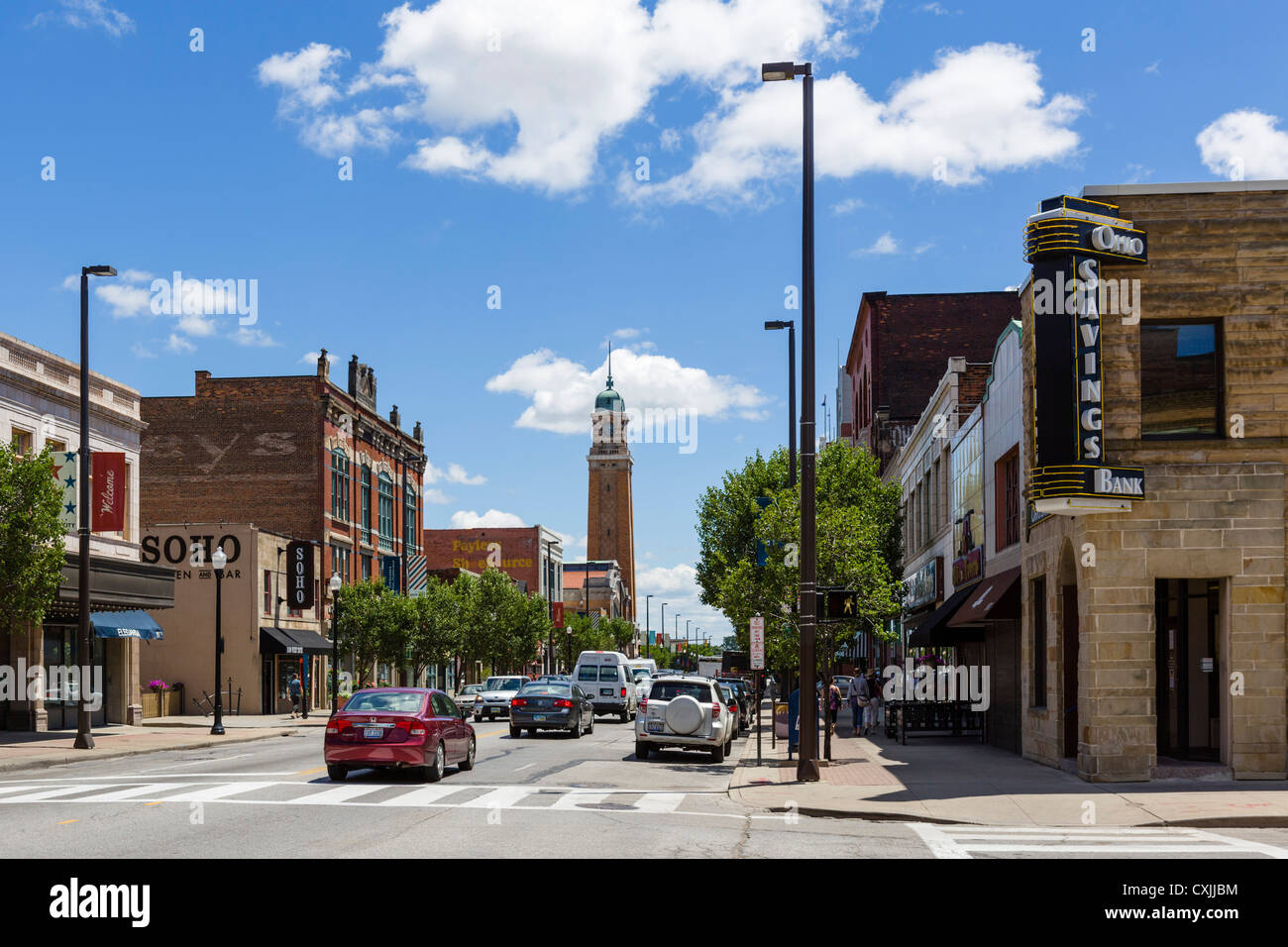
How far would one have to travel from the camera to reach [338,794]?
1755cm

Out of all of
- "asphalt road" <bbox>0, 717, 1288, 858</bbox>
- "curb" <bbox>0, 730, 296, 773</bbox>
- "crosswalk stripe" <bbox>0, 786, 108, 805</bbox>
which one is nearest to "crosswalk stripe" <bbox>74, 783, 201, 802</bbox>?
"asphalt road" <bbox>0, 717, 1288, 858</bbox>

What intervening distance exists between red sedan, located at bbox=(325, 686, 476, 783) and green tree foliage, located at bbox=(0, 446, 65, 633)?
12075mm

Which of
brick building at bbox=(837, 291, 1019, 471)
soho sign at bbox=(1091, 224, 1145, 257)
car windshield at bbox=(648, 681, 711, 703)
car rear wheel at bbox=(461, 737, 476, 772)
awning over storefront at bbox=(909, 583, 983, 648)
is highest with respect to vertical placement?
brick building at bbox=(837, 291, 1019, 471)

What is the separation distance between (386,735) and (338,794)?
187 centimetres

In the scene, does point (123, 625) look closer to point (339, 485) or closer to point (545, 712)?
point (545, 712)

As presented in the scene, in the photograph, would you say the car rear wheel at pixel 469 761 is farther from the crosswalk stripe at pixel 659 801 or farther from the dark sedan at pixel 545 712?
the dark sedan at pixel 545 712

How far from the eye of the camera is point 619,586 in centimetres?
16412

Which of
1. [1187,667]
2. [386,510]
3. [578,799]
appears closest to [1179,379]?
[1187,667]

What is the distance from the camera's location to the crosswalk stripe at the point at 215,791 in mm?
16852

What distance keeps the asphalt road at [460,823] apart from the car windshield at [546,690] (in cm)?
1151

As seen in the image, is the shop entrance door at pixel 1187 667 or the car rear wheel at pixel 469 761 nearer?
the car rear wheel at pixel 469 761

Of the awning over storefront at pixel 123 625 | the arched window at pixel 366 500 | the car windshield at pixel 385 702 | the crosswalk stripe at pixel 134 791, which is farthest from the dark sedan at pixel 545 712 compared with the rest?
the arched window at pixel 366 500

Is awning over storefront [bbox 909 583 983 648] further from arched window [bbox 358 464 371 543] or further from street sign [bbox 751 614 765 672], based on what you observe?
arched window [bbox 358 464 371 543]

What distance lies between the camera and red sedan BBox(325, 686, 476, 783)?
19.3 metres
